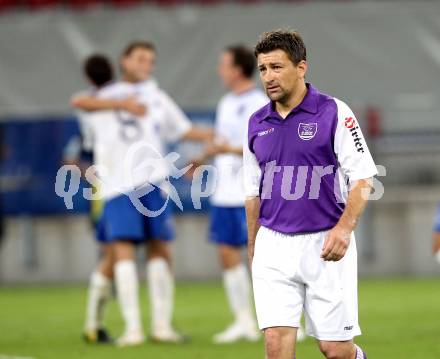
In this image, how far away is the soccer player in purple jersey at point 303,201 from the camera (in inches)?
254

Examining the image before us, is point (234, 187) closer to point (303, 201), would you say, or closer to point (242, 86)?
point (242, 86)

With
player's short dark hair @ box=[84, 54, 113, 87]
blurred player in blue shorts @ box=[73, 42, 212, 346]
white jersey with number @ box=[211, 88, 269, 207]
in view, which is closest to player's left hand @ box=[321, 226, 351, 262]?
blurred player in blue shorts @ box=[73, 42, 212, 346]

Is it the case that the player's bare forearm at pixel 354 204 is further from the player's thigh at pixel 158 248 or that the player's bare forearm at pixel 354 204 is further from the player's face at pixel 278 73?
the player's thigh at pixel 158 248

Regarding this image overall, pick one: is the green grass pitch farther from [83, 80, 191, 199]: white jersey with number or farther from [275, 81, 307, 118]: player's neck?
[275, 81, 307, 118]: player's neck

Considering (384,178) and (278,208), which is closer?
(278,208)

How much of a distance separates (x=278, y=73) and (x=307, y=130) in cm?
32

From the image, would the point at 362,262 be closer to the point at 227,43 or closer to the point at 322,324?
the point at 227,43


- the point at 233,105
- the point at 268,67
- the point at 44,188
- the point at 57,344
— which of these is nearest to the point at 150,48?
the point at 233,105

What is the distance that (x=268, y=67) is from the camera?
647 centimetres

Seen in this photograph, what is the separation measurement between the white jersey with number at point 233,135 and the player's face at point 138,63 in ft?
2.59

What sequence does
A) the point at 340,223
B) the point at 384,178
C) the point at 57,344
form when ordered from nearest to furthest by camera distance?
1. the point at 340,223
2. the point at 57,344
3. the point at 384,178

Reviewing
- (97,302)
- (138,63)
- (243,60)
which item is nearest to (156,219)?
(97,302)

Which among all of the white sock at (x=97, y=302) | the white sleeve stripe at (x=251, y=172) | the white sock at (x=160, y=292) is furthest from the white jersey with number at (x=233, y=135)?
the white sleeve stripe at (x=251, y=172)

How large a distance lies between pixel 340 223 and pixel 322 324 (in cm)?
53
